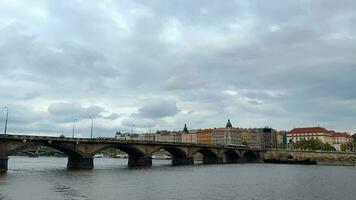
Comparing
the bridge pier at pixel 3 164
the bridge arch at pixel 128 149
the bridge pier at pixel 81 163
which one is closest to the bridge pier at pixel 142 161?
the bridge arch at pixel 128 149

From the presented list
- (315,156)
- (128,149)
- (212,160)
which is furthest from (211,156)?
(315,156)

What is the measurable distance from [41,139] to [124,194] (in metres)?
47.5

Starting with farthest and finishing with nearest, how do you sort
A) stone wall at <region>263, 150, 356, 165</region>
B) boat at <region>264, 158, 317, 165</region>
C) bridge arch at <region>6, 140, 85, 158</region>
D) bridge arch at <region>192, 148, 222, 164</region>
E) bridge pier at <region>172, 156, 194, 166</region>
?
stone wall at <region>263, 150, 356, 165</region> < boat at <region>264, 158, 317, 165</region> < bridge arch at <region>192, 148, 222, 164</region> < bridge pier at <region>172, 156, 194, 166</region> < bridge arch at <region>6, 140, 85, 158</region>

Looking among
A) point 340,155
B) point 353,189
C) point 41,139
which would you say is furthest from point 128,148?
point 340,155

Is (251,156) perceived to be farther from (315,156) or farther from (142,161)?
(142,161)

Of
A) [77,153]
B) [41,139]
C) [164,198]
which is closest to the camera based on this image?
[164,198]

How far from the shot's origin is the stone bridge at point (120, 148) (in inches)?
3342

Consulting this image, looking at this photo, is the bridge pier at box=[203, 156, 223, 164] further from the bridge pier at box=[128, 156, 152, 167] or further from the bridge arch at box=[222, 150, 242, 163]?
the bridge pier at box=[128, 156, 152, 167]

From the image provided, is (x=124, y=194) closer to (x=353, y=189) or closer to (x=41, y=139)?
(x=353, y=189)

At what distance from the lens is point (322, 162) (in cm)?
17362

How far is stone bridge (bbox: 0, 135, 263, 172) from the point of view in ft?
278

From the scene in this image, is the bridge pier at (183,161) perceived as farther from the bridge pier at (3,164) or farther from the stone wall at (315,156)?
the bridge pier at (3,164)

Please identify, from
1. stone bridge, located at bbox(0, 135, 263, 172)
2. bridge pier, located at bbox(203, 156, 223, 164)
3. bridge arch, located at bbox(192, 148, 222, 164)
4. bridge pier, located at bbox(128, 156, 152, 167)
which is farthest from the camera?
bridge pier, located at bbox(203, 156, 223, 164)

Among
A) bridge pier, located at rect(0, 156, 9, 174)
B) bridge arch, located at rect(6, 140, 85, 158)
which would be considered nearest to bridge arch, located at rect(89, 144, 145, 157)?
bridge arch, located at rect(6, 140, 85, 158)
